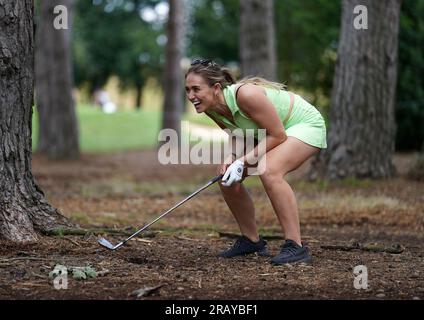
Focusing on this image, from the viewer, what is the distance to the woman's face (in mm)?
5117

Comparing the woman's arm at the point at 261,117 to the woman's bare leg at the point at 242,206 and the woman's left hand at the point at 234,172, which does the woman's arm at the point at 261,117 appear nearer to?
the woman's left hand at the point at 234,172

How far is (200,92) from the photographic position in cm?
512

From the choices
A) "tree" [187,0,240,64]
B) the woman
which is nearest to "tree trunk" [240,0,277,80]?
the woman

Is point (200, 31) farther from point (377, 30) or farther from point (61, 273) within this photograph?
point (61, 273)

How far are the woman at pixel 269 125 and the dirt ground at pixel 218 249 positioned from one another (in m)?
0.37

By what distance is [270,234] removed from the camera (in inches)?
264

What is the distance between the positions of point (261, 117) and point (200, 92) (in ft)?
1.53

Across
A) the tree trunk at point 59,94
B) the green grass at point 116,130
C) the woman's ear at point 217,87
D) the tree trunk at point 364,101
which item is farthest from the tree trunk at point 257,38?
the green grass at point 116,130

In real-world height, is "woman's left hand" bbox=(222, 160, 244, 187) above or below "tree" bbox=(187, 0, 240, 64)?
below

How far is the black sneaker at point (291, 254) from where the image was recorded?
5027 millimetres

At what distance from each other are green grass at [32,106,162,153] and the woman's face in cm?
1706

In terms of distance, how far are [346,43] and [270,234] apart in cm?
427

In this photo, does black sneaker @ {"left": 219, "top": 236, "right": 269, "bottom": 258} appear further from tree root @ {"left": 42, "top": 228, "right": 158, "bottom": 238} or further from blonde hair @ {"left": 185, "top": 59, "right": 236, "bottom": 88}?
blonde hair @ {"left": 185, "top": 59, "right": 236, "bottom": 88}
